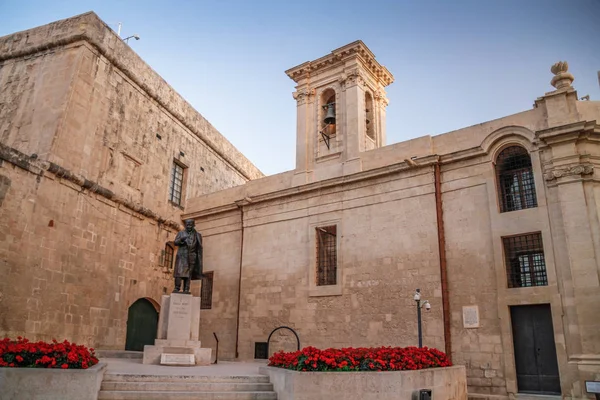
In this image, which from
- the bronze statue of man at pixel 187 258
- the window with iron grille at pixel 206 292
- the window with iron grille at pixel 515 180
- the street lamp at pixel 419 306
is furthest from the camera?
the window with iron grille at pixel 206 292

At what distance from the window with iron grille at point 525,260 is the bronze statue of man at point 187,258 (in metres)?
8.65

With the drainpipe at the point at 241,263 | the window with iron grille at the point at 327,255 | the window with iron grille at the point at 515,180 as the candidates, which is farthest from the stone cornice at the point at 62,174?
the window with iron grille at the point at 515,180

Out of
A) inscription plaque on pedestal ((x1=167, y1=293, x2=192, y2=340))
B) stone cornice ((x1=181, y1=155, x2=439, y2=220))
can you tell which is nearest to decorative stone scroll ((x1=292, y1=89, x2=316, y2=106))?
stone cornice ((x1=181, y1=155, x2=439, y2=220))

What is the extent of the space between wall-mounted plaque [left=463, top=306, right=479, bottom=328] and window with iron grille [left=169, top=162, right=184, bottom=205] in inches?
518

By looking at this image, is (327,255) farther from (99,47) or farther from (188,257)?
(99,47)

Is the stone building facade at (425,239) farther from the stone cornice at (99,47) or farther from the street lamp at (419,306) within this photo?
the stone cornice at (99,47)

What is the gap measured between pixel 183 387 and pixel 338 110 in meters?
11.9

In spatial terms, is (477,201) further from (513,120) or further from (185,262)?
(185,262)

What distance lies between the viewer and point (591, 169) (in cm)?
1236

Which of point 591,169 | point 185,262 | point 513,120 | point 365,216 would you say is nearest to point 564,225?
point 591,169

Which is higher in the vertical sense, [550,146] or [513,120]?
[513,120]

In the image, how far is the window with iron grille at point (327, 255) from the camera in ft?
54.1

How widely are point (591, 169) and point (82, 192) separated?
49.8 feet

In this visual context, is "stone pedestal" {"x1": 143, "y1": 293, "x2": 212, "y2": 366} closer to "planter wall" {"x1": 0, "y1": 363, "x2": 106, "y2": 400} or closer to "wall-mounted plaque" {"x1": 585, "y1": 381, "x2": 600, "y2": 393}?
"planter wall" {"x1": 0, "y1": 363, "x2": 106, "y2": 400}
